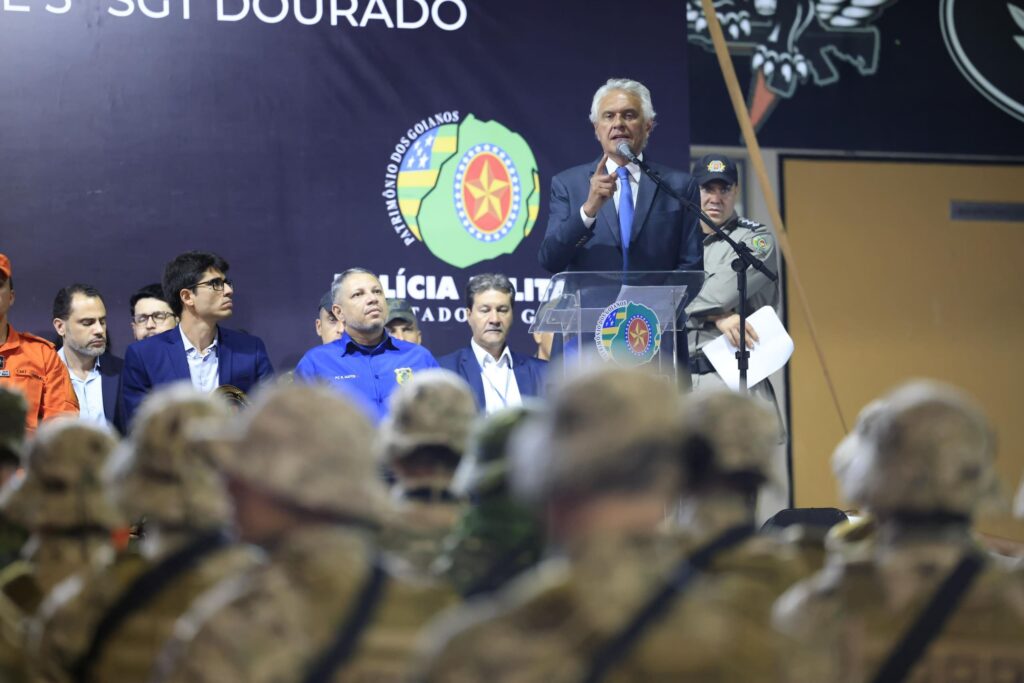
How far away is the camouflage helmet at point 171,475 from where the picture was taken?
1938 mm

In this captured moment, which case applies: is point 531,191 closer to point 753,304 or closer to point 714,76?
point 753,304

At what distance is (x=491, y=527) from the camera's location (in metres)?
2.25

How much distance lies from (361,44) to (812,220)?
11.9ft

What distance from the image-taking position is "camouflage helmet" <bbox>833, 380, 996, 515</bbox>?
1.79 metres

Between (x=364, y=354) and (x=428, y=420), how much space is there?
141 inches

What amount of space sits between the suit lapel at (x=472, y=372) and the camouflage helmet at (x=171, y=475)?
406 centimetres

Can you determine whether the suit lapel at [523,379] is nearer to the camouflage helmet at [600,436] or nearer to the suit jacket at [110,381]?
the suit jacket at [110,381]

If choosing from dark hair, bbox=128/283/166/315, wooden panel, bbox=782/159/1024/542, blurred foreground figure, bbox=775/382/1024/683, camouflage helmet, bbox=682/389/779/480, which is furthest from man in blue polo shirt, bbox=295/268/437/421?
blurred foreground figure, bbox=775/382/1024/683

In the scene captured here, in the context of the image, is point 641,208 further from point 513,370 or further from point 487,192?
point 487,192

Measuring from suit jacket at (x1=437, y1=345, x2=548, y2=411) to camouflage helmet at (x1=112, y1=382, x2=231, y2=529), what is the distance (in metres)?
4.11

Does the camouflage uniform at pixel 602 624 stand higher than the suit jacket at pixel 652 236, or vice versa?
the suit jacket at pixel 652 236

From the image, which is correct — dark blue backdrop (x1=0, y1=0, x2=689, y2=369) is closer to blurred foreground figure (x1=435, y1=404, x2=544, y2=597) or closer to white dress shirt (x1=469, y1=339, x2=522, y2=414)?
white dress shirt (x1=469, y1=339, x2=522, y2=414)

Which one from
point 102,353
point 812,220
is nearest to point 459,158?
point 102,353

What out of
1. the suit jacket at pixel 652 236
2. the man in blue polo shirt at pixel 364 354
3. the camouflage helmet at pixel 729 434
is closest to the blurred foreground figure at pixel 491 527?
the camouflage helmet at pixel 729 434
